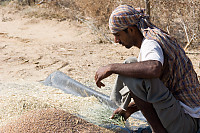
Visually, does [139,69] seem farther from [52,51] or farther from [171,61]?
[52,51]

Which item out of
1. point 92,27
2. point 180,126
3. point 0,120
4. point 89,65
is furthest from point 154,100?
point 92,27

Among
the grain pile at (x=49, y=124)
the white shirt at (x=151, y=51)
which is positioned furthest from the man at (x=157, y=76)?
the grain pile at (x=49, y=124)

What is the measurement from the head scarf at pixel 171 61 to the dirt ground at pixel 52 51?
155cm

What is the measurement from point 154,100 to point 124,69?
30 cm

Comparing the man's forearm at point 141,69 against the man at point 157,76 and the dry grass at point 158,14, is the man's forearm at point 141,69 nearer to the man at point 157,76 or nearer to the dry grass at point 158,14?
the man at point 157,76

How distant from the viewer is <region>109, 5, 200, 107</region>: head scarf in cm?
191

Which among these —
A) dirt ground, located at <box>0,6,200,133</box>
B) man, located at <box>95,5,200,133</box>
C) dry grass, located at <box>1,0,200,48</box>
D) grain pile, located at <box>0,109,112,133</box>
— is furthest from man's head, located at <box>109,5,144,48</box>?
dry grass, located at <box>1,0,200,48</box>

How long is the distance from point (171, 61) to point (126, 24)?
428 mm

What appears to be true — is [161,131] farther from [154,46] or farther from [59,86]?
[59,86]

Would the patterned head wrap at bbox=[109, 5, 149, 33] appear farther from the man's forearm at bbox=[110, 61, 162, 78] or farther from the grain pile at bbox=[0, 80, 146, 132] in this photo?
the grain pile at bbox=[0, 80, 146, 132]

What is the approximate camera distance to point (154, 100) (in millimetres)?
1851

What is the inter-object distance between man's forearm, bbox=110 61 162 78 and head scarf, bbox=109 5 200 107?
17 centimetres

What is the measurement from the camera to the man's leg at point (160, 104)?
6.02 feet

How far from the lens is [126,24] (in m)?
1.96
